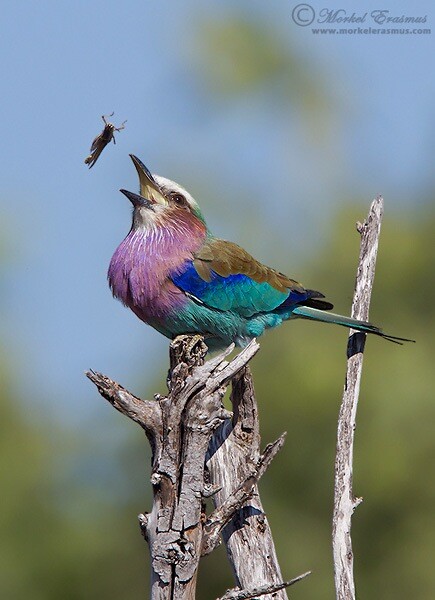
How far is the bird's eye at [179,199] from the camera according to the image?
6.87 m

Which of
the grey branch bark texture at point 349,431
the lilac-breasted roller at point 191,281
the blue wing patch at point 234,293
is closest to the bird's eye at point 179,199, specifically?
the lilac-breasted roller at point 191,281

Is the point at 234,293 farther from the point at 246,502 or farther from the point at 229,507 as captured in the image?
the point at 229,507

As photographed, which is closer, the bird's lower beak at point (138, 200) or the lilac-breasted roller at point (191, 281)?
the lilac-breasted roller at point (191, 281)

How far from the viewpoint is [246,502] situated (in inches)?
217

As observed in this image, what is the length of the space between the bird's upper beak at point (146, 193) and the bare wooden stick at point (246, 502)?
4.28 feet

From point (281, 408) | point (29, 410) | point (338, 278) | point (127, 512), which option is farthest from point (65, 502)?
point (338, 278)

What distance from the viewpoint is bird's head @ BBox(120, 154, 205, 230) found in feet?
22.0

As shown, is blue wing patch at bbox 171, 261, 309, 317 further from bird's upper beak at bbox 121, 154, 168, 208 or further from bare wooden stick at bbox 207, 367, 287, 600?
bare wooden stick at bbox 207, 367, 287, 600

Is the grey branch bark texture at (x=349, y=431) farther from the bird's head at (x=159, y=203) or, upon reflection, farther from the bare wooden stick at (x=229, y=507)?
the bird's head at (x=159, y=203)

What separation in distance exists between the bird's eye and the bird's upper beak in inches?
2.2

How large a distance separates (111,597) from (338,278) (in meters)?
4.06

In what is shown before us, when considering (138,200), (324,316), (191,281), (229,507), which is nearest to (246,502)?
(229,507)

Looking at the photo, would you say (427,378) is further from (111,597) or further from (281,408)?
(111,597)

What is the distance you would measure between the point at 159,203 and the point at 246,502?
1.97 m
